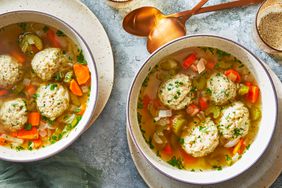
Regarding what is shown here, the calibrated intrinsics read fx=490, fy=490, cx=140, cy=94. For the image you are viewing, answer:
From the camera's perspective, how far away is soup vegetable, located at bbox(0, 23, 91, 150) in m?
2.82

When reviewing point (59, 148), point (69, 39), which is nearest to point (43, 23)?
point (69, 39)

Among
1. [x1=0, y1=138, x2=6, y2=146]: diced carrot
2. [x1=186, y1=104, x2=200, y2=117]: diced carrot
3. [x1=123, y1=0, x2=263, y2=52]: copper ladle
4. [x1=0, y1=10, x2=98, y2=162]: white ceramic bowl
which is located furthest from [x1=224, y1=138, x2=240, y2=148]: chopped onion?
[x1=0, y1=138, x2=6, y2=146]: diced carrot

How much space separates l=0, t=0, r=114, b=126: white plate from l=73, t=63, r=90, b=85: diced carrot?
0.07 meters

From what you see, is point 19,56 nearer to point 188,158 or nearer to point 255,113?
point 188,158

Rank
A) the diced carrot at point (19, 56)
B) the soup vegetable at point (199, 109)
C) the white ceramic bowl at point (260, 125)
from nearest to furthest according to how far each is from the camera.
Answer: the white ceramic bowl at point (260, 125), the soup vegetable at point (199, 109), the diced carrot at point (19, 56)

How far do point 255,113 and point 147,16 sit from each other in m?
0.85

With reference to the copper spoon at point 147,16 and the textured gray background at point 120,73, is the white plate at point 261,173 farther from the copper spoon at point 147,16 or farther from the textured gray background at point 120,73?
the copper spoon at point 147,16

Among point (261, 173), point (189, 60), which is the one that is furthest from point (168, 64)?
point (261, 173)

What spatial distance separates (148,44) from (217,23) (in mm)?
441

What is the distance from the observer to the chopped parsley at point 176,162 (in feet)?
9.35

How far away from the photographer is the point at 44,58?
2.80 metres

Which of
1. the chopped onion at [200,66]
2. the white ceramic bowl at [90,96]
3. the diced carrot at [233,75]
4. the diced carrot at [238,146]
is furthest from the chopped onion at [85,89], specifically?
the diced carrot at [238,146]

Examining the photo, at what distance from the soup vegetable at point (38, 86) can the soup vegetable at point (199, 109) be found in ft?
1.32

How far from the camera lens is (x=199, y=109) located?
2.89 m
